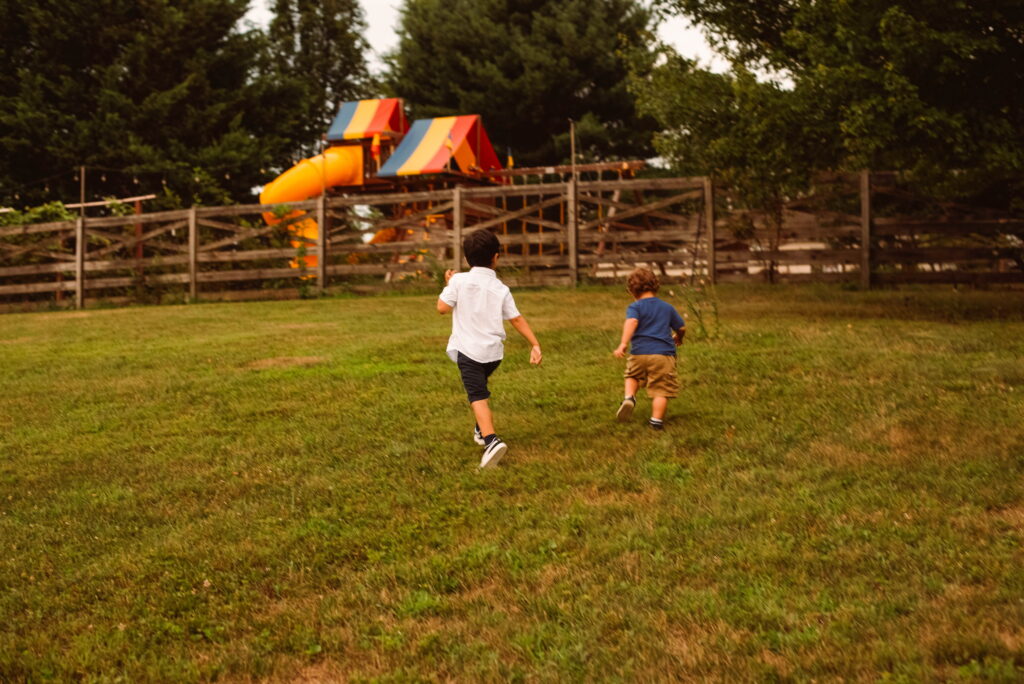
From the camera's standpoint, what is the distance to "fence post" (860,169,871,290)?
16.5 metres

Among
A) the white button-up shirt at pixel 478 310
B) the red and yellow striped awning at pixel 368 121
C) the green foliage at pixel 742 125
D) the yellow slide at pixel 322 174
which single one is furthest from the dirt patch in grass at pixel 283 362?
the red and yellow striped awning at pixel 368 121

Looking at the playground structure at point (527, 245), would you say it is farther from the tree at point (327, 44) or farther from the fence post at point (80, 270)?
the tree at point (327, 44)

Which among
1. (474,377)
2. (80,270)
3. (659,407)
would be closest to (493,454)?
(474,377)

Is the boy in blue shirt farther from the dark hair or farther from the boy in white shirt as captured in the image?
the dark hair

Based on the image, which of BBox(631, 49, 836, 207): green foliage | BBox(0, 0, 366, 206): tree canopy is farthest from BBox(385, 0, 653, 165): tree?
BBox(631, 49, 836, 207): green foliage

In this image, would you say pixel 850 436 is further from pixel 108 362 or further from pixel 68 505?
pixel 108 362

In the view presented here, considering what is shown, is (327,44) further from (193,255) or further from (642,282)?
(642,282)

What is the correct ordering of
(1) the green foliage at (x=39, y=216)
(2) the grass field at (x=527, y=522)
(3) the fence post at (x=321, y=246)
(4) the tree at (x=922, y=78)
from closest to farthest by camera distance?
(2) the grass field at (x=527, y=522)
(4) the tree at (x=922, y=78)
(3) the fence post at (x=321, y=246)
(1) the green foliage at (x=39, y=216)

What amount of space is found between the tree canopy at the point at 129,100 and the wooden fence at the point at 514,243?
8.55m

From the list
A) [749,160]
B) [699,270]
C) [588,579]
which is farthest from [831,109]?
[588,579]

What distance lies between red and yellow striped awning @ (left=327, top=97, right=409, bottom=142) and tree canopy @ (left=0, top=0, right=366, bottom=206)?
4.29 meters

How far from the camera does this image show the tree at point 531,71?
32.5m

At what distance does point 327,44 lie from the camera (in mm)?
45031

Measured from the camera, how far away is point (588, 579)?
4.47 m
